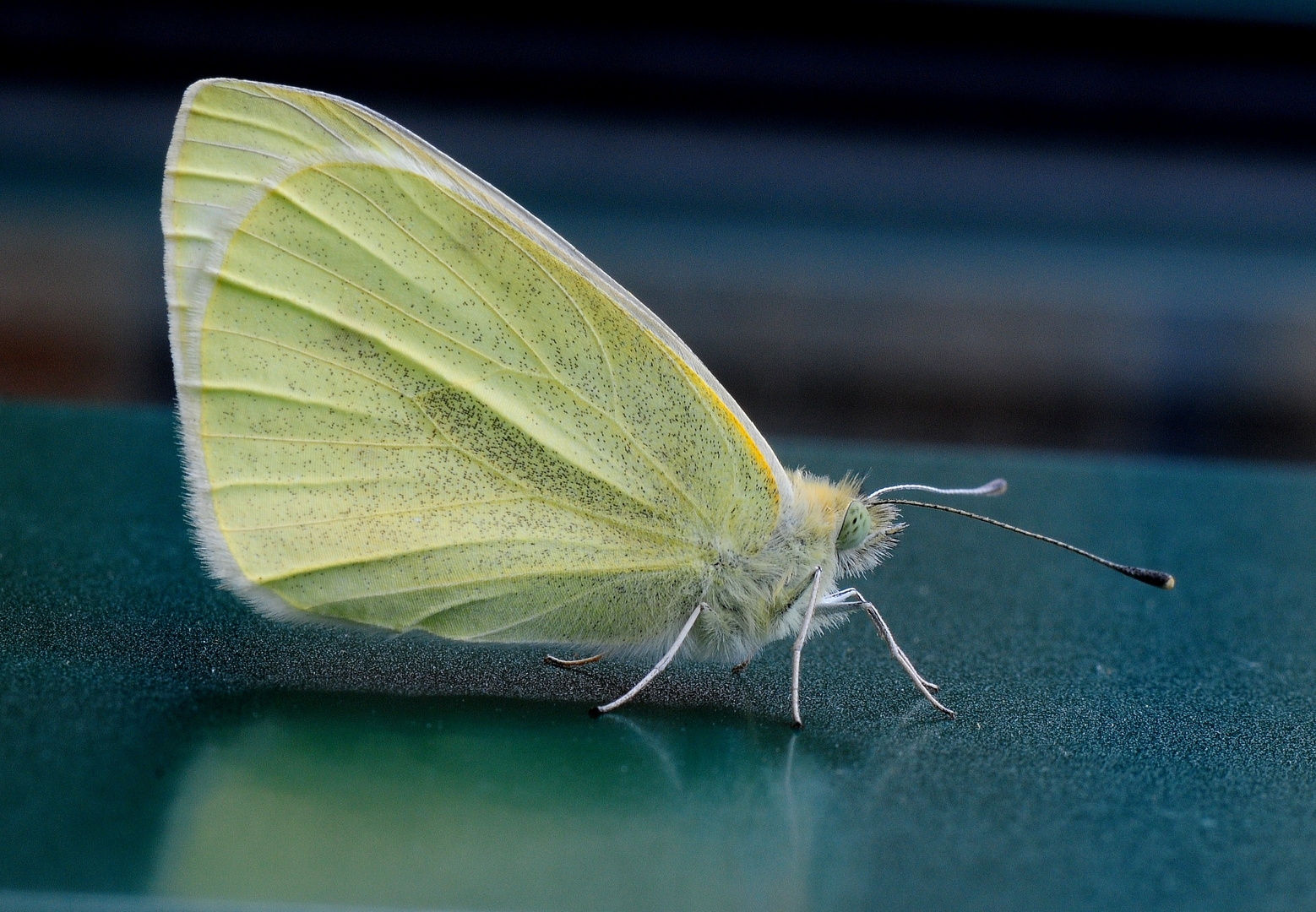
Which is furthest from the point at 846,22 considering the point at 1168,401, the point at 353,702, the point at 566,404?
the point at 353,702

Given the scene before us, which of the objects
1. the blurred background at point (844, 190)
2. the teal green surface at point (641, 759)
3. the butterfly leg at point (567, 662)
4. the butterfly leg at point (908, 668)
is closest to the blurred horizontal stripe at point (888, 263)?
the blurred background at point (844, 190)

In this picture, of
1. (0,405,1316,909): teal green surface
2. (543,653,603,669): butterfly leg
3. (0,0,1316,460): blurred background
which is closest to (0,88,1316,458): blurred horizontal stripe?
(0,0,1316,460): blurred background

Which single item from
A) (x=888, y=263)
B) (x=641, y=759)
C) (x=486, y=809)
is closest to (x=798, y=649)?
(x=641, y=759)

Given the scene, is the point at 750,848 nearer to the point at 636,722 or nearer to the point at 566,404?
the point at 636,722

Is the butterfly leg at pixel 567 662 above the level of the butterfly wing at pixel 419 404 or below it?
below

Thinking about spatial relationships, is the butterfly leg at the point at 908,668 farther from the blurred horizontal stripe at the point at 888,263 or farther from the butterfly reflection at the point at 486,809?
the blurred horizontal stripe at the point at 888,263
